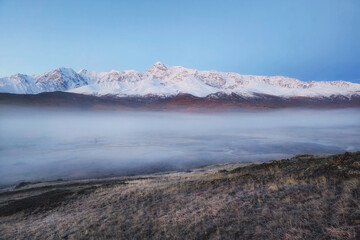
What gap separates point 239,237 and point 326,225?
265cm

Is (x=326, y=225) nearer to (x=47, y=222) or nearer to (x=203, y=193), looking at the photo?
(x=203, y=193)

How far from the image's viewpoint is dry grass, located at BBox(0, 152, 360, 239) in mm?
7238

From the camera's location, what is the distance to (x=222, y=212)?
936 cm

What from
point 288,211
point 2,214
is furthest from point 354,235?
point 2,214

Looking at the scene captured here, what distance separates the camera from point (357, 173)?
10750 millimetres

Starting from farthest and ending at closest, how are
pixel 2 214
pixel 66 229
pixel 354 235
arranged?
pixel 2 214 → pixel 66 229 → pixel 354 235

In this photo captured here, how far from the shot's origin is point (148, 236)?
332 inches

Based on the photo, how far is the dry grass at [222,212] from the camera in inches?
285

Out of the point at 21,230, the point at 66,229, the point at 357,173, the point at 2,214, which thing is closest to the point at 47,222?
the point at 21,230

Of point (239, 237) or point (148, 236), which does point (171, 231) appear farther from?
point (239, 237)

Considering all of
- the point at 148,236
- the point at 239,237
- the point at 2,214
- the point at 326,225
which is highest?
the point at 326,225

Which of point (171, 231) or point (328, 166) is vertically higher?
point (328, 166)

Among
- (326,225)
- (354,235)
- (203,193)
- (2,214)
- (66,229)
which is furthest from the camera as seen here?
(2,214)

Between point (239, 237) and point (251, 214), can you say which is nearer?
point (239, 237)
